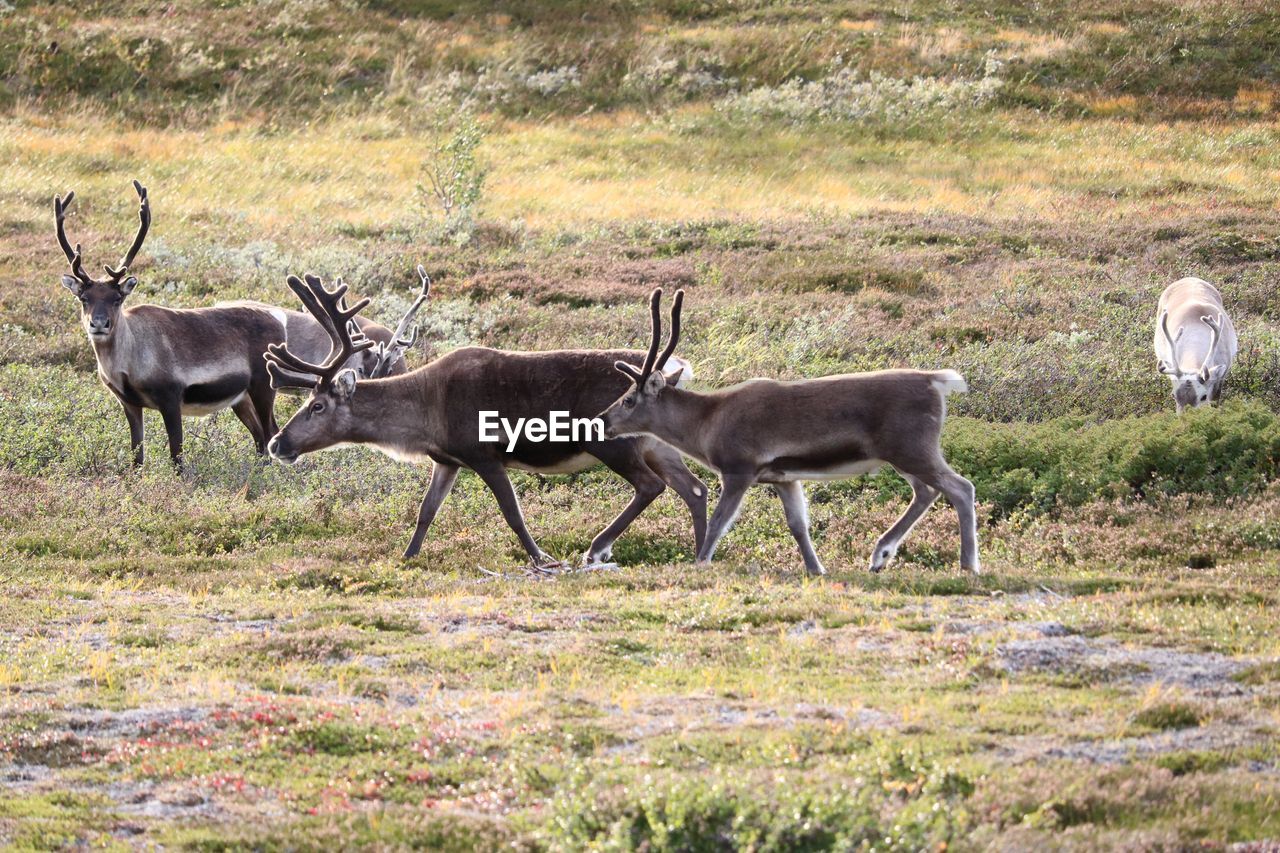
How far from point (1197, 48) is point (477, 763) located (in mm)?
44897

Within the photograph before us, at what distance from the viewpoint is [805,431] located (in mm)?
11945

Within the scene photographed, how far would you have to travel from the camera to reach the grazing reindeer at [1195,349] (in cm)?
1655

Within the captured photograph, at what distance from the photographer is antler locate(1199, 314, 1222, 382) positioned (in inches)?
647

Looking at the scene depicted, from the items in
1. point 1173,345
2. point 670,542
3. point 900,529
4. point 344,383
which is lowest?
point 670,542

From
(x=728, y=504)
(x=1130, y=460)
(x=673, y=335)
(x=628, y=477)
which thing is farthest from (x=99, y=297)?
(x=1130, y=460)

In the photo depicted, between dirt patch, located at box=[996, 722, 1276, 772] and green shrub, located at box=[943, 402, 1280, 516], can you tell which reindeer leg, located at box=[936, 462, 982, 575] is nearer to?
green shrub, located at box=[943, 402, 1280, 516]

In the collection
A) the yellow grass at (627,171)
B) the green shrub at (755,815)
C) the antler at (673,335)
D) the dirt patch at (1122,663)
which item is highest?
the yellow grass at (627,171)

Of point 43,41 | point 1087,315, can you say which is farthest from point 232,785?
point 43,41

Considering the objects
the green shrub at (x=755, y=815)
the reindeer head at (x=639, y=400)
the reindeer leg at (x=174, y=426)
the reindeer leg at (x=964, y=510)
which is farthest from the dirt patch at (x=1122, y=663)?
the reindeer leg at (x=174, y=426)

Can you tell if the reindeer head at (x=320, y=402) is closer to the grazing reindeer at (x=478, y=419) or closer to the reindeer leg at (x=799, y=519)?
the grazing reindeer at (x=478, y=419)

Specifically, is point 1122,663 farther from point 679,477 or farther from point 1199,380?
point 1199,380

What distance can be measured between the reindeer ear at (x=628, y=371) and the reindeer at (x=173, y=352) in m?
5.83

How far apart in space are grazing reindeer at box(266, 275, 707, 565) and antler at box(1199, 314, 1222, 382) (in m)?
6.23

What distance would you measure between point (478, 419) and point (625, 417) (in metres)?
1.30
